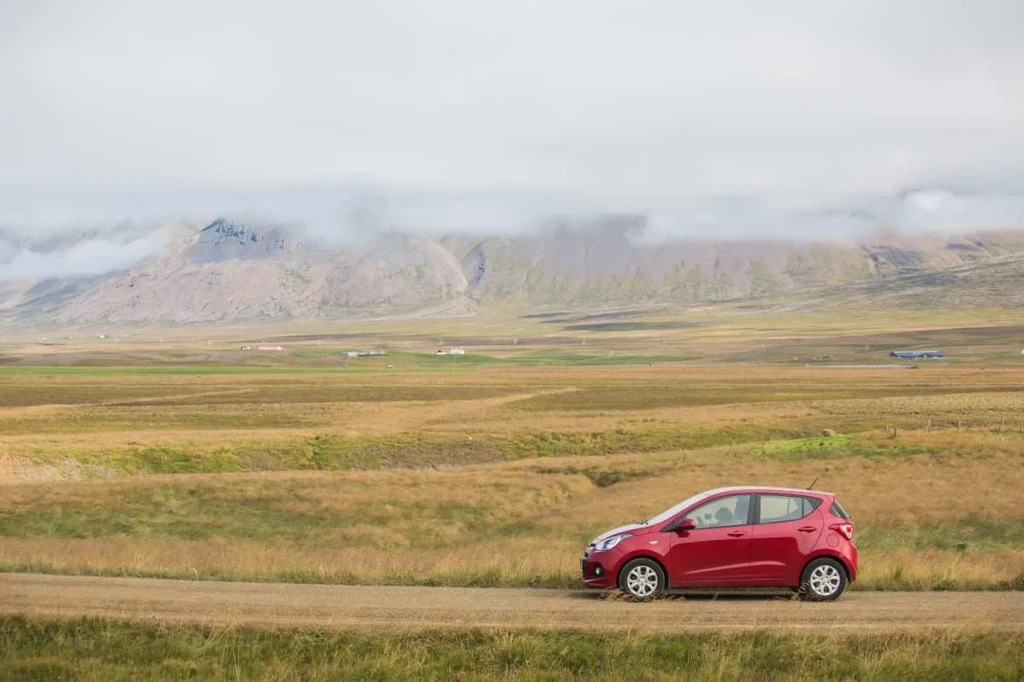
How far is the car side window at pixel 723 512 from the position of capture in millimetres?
17641

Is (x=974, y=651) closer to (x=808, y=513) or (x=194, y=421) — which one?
(x=808, y=513)

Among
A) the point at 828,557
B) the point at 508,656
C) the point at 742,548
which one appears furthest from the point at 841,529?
the point at 508,656

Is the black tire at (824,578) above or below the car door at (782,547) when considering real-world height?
below

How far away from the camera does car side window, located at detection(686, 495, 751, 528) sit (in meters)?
17.6

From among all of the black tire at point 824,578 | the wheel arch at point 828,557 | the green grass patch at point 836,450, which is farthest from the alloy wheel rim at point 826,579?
the green grass patch at point 836,450

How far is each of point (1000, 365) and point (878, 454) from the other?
12768cm

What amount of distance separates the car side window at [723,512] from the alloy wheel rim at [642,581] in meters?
1.21

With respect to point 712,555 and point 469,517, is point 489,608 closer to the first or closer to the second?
point 712,555

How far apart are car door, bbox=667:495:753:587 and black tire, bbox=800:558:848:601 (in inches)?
43.3

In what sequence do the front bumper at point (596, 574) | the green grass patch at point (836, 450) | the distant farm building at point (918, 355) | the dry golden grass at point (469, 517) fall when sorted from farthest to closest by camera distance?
the distant farm building at point (918, 355) < the green grass patch at point (836, 450) < the dry golden grass at point (469, 517) < the front bumper at point (596, 574)

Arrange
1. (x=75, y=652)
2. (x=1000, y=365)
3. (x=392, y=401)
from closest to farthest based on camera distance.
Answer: (x=75, y=652) < (x=392, y=401) < (x=1000, y=365)

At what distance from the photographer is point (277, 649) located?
15.5 m

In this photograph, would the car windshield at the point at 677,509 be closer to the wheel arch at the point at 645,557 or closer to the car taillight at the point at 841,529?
the wheel arch at the point at 645,557

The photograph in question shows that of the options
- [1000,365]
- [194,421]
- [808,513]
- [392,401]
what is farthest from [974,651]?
[1000,365]
